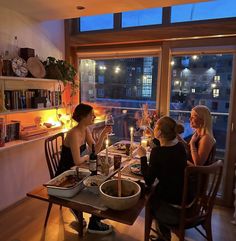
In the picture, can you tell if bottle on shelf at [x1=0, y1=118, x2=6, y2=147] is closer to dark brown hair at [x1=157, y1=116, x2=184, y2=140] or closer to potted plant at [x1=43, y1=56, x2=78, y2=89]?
potted plant at [x1=43, y1=56, x2=78, y2=89]

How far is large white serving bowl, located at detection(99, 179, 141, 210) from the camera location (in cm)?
135

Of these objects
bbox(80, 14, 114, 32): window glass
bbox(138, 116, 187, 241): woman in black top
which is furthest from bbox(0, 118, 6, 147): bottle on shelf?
bbox(80, 14, 114, 32): window glass

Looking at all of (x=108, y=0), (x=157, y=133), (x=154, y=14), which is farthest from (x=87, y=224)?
(x=154, y=14)

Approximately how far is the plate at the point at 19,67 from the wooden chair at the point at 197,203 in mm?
2052

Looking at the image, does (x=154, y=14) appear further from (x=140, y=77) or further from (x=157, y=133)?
(x=157, y=133)

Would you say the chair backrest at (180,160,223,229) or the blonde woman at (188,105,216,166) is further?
the blonde woman at (188,105,216,166)

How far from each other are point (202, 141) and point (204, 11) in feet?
5.71

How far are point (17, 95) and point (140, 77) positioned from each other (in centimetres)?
175

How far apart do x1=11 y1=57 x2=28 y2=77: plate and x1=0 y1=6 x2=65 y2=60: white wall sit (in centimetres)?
18

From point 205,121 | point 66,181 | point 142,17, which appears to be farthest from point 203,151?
point 142,17

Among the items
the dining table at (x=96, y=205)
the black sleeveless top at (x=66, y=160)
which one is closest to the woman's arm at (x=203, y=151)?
the dining table at (x=96, y=205)

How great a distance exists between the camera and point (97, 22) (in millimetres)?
3496

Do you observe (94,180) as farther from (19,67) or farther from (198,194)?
(19,67)

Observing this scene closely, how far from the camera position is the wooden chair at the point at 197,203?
62.7 inches
